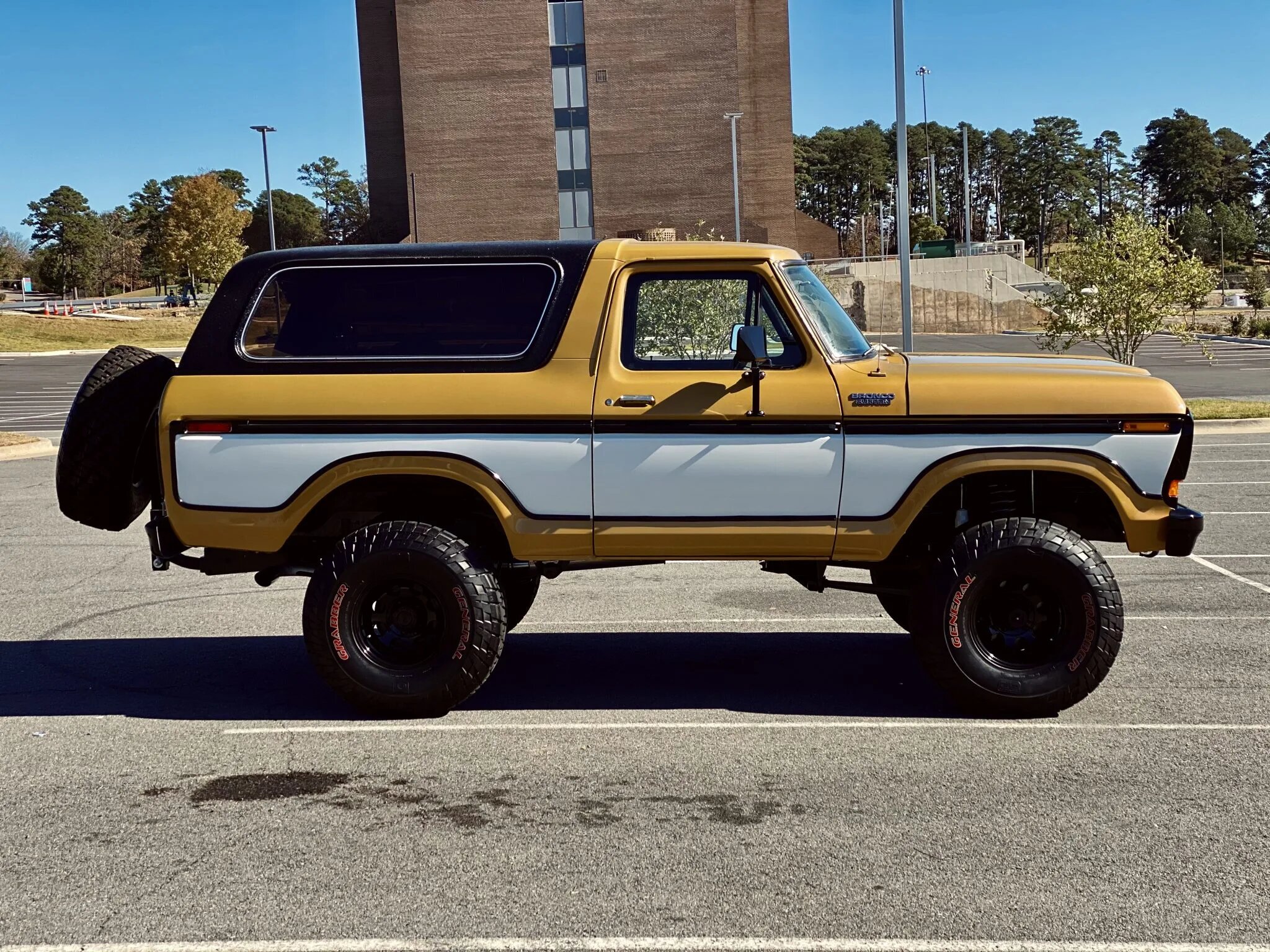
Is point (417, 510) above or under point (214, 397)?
under

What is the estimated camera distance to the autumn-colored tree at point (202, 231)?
85812mm

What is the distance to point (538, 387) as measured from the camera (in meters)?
6.28

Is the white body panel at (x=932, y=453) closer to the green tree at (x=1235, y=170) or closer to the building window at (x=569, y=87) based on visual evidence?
the building window at (x=569, y=87)

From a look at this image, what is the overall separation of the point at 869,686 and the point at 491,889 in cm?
301

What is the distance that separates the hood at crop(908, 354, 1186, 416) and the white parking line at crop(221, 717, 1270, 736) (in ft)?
4.68

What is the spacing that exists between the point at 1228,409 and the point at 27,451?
1872cm

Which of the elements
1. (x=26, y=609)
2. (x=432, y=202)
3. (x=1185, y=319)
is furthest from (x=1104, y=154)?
(x=26, y=609)

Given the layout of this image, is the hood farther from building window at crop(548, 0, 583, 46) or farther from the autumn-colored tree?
the autumn-colored tree

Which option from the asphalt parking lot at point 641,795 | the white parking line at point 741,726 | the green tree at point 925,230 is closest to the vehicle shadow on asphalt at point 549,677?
the asphalt parking lot at point 641,795

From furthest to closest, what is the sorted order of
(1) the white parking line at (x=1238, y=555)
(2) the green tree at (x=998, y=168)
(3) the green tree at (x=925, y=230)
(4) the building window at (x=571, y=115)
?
(2) the green tree at (x=998, y=168), (3) the green tree at (x=925, y=230), (4) the building window at (x=571, y=115), (1) the white parking line at (x=1238, y=555)

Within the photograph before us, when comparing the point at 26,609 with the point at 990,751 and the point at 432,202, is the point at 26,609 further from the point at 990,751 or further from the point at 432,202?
the point at 432,202

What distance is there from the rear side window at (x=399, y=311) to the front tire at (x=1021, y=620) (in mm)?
2331

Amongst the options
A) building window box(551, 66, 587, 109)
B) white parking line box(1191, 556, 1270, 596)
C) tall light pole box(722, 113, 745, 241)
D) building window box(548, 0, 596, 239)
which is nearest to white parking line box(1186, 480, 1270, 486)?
white parking line box(1191, 556, 1270, 596)

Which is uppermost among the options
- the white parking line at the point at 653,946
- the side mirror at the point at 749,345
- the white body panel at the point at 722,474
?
the side mirror at the point at 749,345
